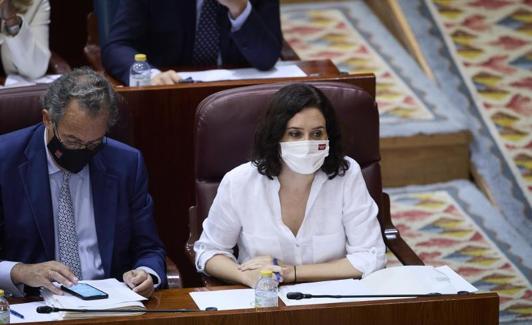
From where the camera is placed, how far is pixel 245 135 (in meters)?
3.40

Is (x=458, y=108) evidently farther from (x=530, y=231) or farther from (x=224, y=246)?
(x=224, y=246)

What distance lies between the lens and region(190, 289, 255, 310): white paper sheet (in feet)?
9.48

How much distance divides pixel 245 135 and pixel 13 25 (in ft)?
→ 3.84

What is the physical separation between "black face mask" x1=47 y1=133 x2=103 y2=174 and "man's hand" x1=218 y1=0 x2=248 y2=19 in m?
1.23

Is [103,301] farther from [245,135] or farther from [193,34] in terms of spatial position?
[193,34]

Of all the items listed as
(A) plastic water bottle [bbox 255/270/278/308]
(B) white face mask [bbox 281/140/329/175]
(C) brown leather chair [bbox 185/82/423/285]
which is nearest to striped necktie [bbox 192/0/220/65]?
(C) brown leather chair [bbox 185/82/423/285]

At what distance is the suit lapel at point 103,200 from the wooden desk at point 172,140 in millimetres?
638

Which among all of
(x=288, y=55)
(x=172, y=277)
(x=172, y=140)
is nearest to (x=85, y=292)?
(x=172, y=277)

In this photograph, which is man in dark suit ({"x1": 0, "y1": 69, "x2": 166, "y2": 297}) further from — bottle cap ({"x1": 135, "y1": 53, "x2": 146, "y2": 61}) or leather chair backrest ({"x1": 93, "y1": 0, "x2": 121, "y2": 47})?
leather chair backrest ({"x1": 93, "y1": 0, "x2": 121, "y2": 47})

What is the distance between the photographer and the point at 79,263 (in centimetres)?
314

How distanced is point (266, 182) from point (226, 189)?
108 millimetres

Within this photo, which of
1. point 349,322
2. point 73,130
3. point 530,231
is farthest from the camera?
point 530,231

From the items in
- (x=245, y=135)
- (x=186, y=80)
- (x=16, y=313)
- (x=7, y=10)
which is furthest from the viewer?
(x=7, y=10)

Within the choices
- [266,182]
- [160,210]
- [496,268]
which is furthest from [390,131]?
[266,182]
